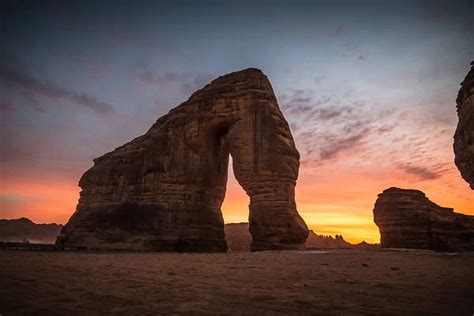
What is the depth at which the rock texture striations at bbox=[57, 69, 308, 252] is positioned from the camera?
22516 mm

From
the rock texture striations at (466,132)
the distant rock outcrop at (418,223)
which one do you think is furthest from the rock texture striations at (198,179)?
the distant rock outcrop at (418,223)

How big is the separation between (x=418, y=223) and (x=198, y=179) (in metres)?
23.1

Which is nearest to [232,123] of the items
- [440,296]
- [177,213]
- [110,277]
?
[177,213]

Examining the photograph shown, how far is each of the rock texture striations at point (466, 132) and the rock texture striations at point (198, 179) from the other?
1149 centimetres

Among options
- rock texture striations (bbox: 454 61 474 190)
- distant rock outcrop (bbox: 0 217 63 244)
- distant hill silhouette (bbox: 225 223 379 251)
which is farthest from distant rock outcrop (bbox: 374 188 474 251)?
distant rock outcrop (bbox: 0 217 63 244)

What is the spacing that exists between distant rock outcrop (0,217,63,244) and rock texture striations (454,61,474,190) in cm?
10245

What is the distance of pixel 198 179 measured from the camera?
1017 inches

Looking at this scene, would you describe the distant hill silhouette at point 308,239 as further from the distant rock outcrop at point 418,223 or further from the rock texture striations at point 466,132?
the rock texture striations at point 466,132

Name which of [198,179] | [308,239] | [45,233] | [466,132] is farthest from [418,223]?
[45,233]

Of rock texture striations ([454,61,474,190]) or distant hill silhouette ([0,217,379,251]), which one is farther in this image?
distant hill silhouette ([0,217,379,251])

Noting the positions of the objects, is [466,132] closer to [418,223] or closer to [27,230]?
[418,223]

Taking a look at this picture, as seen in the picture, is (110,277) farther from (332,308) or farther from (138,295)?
(332,308)

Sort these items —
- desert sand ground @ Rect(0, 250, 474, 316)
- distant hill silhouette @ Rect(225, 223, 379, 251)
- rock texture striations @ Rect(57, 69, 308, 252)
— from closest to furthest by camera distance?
Result: 1. desert sand ground @ Rect(0, 250, 474, 316)
2. rock texture striations @ Rect(57, 69, 308, 252)
3. distant hill silhouette @ Rect(225, 223, 379, 251)

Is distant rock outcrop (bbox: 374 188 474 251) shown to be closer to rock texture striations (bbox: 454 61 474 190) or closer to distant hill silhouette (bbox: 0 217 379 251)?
rock texture striations (bbox: 454 61 474 190)
